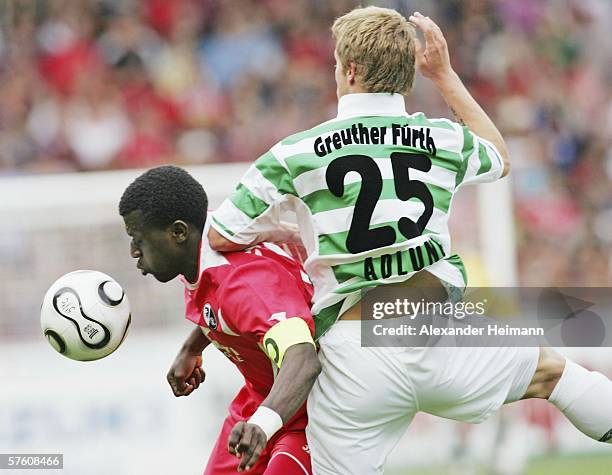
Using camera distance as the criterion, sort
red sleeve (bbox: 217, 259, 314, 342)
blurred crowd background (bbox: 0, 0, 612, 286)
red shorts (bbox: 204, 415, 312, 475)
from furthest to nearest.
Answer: blurred crowd background (bbox: 0, 0, 612, 286)
red shorts (bbox: 204, 415, 312, 475)
red sleeve (bbox: 217, 259, 314, 342)

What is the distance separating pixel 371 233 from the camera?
4109 mm

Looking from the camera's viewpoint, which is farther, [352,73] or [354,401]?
[352,73]

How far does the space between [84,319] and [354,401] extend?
1.16 meters

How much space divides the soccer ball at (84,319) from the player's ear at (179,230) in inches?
19.8

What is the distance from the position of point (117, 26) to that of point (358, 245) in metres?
8.20

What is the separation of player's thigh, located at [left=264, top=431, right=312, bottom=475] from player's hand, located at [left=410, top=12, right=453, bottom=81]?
1.51 meters

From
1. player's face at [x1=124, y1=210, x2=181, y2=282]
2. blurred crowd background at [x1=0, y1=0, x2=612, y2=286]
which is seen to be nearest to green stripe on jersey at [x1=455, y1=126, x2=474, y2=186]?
player's face at [x1=124, y1=210, x2=181, y2=282]

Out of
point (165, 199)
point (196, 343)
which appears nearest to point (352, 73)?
point (165, 199)

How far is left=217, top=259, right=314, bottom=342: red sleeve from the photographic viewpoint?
4.02 m

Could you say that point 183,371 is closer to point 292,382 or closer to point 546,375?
point 292,382

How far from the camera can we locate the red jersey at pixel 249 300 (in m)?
4.05

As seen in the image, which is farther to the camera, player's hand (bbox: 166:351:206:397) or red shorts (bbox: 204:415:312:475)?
player's hand (bbox: 166:351:206:397)

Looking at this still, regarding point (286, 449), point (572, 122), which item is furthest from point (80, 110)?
point (286, 449)
